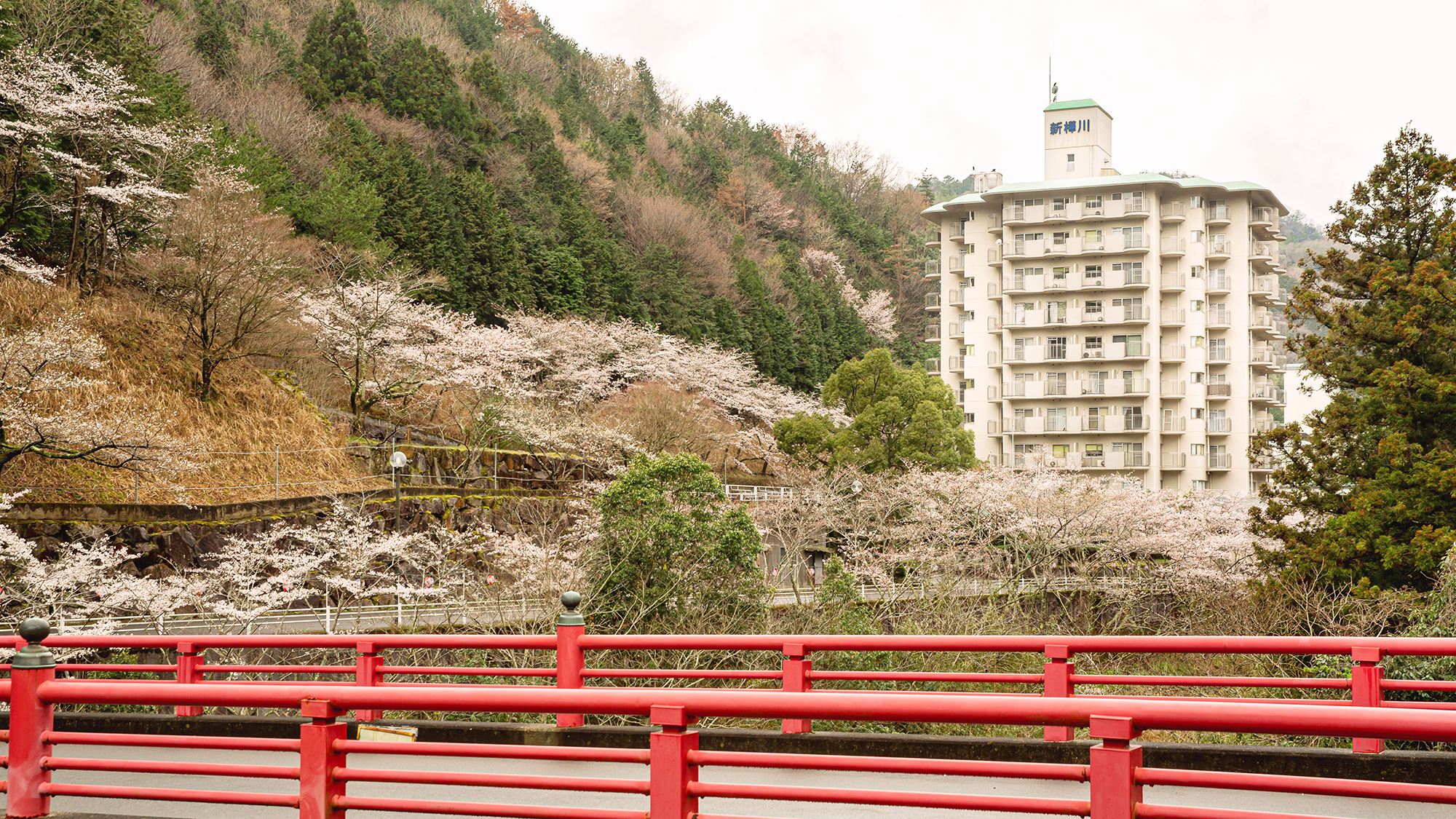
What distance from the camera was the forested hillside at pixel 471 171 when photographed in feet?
81.0

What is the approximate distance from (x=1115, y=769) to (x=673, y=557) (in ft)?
33.0

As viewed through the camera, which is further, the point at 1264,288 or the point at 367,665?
the point at 1264,288

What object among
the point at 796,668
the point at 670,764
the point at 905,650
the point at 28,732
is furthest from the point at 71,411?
the point at 670,764

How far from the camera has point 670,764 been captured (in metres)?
3.45

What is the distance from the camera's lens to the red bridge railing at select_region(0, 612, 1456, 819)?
3.04m

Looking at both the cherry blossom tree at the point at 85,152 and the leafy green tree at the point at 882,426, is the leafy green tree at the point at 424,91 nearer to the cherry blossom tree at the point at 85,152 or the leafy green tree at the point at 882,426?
the cherry blossom tree at the point at 85,152

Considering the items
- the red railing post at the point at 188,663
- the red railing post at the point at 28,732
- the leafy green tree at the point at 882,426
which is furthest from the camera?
the leafy green tree at the point at 882,426

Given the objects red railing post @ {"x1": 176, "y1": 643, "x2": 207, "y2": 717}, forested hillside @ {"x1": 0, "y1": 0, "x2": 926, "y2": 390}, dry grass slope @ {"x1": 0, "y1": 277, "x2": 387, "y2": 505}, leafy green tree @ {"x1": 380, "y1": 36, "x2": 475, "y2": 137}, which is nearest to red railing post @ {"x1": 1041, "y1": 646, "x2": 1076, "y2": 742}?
red railing post @ {"x1": 176, "y1": 643, "x2": 207, "y2": 717}

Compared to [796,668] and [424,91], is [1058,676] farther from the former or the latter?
[424,91]

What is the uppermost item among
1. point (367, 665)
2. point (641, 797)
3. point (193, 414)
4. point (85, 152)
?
point (85, 152)

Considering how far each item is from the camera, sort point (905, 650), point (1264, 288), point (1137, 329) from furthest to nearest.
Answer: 1. point (1264, 288)
2. point (1137, 329)
3. point (905, 650)

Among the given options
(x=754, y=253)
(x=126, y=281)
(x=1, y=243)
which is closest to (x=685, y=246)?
(x=754, y=253)

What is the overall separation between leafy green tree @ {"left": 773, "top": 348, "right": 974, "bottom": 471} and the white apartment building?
1192cm

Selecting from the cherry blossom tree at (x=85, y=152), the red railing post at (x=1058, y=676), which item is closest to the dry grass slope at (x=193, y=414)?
the cherry blossom tree at (x=85, y=152)
